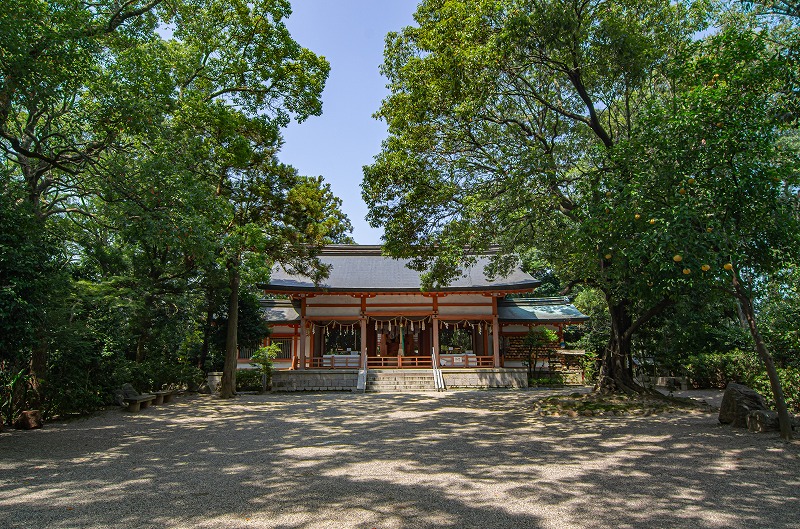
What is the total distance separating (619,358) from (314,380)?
1009 centimetres

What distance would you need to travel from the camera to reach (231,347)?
14.1 meters

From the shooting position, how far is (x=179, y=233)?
299 inches

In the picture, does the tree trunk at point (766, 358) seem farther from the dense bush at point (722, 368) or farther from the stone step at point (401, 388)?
the stone step at point (401, 388)

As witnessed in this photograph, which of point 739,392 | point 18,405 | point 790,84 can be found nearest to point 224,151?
point 18,405

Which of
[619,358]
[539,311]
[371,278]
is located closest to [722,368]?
[619,358]

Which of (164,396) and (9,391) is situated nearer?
(9,391)

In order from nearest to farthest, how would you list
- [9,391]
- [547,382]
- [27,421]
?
[27,421] → [9,391] → [547,382]

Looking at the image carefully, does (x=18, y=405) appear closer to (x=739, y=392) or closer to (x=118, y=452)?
(x=118, y=452)

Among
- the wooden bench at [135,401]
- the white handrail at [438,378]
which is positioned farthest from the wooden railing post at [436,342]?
the wooden bench at [135,401]

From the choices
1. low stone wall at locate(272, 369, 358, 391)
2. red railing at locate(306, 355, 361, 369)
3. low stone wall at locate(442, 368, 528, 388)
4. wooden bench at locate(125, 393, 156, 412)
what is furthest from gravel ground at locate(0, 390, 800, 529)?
red railing at locate(306, 355, 361, 369)

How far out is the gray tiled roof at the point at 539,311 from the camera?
773 inches

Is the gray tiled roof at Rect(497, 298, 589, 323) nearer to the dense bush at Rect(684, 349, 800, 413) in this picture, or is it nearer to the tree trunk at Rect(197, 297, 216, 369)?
the dense bush at Rect(684, 349, 800, 413)

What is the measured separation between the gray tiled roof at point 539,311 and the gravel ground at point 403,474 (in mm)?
11068

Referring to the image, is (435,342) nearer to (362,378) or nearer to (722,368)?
(362,378)
